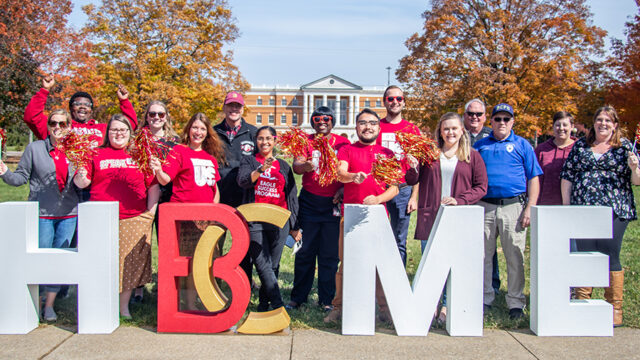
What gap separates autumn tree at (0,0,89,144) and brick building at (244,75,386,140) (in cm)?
6253

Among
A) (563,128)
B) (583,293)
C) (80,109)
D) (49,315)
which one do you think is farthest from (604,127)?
(49,315)

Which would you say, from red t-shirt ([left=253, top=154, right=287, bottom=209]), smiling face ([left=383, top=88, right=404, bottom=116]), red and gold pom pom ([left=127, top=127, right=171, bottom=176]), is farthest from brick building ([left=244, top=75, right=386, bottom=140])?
red and gold pom pom ([left=127, top=127, right=171, bottom=176])

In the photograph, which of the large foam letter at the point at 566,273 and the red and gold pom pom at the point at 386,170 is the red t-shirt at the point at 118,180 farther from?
the large foam letter at the point at 566,273

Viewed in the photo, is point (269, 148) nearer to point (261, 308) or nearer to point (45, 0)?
point (261, 308)

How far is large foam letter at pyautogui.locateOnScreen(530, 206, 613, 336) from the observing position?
166 inches

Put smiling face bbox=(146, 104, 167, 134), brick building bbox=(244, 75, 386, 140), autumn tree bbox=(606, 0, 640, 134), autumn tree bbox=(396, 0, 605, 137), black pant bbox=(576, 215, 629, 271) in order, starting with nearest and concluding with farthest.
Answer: black pant bbox=(576, 215, 629, 271), smiling face bbox=(146, 104, 167, 134), autumn tree bbox=(606, 0, 640, 134), autumn tree bbox=(396, 0, 605, 137), brick building bbox=(244, 75, 386, 140)

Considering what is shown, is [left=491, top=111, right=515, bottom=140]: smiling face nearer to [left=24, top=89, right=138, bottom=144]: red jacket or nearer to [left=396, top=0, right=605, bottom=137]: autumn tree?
[left=24, top=89, right=138, bottom=144]: red jacket

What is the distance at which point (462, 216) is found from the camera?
4.24 metres

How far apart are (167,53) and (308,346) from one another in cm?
2483

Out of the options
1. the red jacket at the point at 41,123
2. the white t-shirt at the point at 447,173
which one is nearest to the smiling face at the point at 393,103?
the white t-shirt at the point at 447,173

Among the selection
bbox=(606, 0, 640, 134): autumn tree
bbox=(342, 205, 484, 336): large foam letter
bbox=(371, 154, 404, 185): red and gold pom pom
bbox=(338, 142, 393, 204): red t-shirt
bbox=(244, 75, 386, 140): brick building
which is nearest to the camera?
bbox=(371, 154, 404, 185): red and gold pom pom

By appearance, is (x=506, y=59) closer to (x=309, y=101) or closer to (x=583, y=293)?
(x=583, y=293)

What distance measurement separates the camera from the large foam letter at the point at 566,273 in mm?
4227

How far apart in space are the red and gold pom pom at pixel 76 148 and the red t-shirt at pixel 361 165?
7.70 feet
